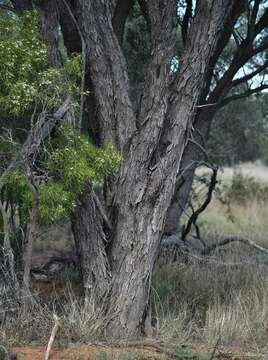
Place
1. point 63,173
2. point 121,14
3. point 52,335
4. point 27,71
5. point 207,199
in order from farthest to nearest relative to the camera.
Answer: point 207,199, point 121,14, point 63,173, point 27,71, point 52,335

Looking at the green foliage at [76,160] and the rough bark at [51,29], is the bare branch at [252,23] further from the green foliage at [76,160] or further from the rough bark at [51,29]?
the green foliage at [76,160]

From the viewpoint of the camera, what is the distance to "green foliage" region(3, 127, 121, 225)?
6.62 meters

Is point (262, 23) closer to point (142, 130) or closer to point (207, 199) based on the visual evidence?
point (207, 199)

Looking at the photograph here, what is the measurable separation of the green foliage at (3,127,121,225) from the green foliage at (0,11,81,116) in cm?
42

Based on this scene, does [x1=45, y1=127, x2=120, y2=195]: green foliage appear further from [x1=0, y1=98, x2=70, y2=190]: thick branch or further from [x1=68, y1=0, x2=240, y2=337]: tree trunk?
[x1=68, y1=0, x2=240, y2=337]: tree trunk

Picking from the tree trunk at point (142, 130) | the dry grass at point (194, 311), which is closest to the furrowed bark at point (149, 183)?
the tree trunk at point (142, 130)

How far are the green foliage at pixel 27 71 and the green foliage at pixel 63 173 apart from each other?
418 millimetres

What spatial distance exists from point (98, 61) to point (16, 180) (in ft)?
6.24

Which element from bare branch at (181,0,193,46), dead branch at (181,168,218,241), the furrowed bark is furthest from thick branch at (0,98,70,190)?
Answer: bare branch at (181,0,193,46)

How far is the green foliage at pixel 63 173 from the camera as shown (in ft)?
21.7

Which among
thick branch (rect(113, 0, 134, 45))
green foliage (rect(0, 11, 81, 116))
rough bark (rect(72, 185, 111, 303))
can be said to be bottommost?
rough bark (rect(72, 185, 111, 303))

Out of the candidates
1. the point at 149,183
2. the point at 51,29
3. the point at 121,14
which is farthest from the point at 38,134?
the point at 121,14

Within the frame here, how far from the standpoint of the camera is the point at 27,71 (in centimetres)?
658

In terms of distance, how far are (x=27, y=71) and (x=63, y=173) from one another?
0.99 m
